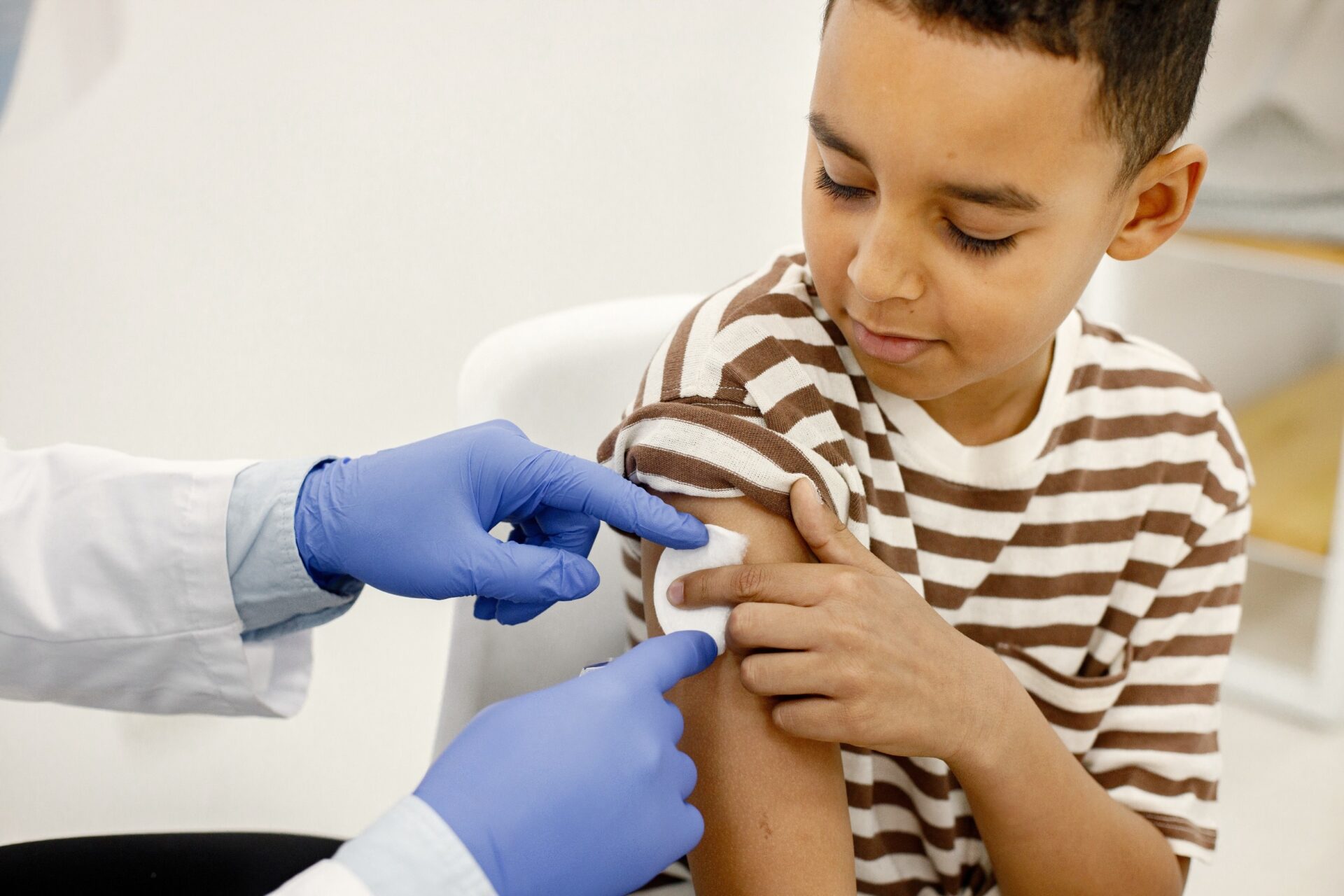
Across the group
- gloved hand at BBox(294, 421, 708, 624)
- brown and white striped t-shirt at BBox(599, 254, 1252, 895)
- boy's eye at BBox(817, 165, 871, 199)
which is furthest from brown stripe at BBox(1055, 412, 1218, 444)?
gloved hand at BBox(294, 421, 708, 624)

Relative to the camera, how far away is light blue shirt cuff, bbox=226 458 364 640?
3.28 ft

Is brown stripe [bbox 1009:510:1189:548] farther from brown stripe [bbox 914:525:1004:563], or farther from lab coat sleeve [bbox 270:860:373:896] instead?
lab coat sleeve [bbox 270:860:373:896]

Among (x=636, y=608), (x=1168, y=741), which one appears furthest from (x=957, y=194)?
(x=1168, y=741)

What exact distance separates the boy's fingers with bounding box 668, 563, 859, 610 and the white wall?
1.24 metres

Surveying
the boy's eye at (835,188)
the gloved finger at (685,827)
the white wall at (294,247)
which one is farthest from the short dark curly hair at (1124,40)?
the white wall at (294,247)

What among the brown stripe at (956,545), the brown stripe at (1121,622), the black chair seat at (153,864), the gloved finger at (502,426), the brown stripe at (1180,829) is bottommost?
the black chair seat at (153,864)

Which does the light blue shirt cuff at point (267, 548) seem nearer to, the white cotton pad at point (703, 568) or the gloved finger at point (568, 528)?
the gloved finger at point (568, 528)

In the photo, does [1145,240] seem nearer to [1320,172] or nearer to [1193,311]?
[1320,172]

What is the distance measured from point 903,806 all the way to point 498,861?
16.0 inches

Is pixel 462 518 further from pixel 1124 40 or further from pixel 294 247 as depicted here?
pixel 294 247

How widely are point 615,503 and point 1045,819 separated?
433 mm

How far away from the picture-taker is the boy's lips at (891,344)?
894 mm

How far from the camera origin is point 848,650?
32.6 inches

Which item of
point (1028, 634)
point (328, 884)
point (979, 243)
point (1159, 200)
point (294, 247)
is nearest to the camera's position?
point (328, 884)
